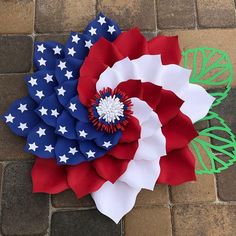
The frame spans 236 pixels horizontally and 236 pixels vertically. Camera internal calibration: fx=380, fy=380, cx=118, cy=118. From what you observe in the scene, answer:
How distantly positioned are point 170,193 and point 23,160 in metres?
0.37

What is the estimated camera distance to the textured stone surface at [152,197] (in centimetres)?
91

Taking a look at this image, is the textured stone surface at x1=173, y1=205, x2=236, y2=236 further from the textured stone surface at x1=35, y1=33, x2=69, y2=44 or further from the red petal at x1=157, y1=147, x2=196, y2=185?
the textured stone surface at x1=35, y1=33, x2=69, y2=44

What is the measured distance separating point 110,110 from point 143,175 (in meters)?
0.16

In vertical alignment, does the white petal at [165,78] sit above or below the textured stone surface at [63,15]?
below

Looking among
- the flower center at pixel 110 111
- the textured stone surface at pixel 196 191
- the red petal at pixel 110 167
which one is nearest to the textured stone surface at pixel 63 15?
the flower center at pixel 110 111

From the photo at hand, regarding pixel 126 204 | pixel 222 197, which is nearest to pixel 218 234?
pixel 222 197

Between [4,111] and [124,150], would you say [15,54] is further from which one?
[124,150]

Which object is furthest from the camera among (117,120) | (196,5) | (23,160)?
(196,5)

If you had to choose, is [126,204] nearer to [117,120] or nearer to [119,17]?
[117,120]

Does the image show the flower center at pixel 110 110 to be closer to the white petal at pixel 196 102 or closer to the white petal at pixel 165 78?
the white petal at pixel 165 78

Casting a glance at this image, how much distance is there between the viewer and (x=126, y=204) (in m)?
0.85

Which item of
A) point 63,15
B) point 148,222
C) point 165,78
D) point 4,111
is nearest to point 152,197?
point 148,222

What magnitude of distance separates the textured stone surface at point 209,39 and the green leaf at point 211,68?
13 mm

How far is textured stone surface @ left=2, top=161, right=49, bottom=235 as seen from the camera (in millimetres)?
891
